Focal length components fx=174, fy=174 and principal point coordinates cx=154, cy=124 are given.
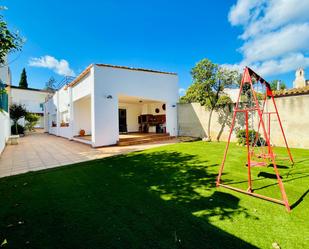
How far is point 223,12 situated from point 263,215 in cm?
1364

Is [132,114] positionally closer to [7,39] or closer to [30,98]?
[7,39]

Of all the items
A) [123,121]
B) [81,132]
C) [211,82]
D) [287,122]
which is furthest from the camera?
[123,121]

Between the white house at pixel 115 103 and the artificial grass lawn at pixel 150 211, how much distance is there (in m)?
5.99

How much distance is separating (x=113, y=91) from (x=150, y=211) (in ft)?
31.2

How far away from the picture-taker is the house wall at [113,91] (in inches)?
427

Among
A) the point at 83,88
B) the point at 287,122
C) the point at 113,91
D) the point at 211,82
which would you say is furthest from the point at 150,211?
the point at 83,88

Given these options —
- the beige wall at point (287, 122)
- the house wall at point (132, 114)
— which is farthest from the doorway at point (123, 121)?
the beige wall at point (287, 122)

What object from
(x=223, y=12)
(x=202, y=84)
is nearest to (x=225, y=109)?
(x=202, y=84)

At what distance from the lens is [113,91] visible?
37.7 feet

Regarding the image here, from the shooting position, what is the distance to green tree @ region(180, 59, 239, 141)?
10.8 m

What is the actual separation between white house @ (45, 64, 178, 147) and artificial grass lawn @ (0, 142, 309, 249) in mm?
5986

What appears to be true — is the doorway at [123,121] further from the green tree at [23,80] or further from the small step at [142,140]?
the green tree at [23,80]

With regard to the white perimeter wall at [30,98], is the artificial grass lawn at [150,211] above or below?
below

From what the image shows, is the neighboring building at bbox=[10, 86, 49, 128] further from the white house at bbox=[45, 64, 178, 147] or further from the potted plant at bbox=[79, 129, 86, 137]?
the potted plant at bbox=[79, 129, 86, 137]
